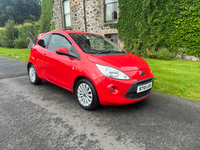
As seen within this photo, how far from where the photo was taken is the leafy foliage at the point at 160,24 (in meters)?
8.00

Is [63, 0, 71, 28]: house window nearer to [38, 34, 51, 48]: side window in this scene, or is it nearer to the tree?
[38, 34, 51, 48]: side window

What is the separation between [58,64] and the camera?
371 cm

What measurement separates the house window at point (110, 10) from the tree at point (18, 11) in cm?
3869

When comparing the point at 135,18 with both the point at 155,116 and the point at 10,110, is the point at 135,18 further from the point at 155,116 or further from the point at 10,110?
the point at 10,110

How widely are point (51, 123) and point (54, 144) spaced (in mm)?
612

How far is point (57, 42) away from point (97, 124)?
247 cm

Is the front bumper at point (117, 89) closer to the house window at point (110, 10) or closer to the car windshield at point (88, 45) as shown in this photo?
the car windshield at point (88, 45)

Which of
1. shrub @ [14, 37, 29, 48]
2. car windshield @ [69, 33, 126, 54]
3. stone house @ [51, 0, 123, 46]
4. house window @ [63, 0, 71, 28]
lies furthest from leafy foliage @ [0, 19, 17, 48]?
car windshield @ [69, 33, 126, 54]

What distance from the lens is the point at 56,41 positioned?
4066 mm

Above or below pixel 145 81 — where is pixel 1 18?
above

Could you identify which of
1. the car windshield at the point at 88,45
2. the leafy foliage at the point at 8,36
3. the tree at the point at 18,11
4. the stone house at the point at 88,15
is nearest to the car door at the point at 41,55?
the car windshield at the point at 88,45

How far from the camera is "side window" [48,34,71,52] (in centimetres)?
373

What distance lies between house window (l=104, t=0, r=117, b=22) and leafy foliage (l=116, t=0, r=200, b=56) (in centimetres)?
82

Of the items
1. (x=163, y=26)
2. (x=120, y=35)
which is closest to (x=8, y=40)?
(x=120, y=35)
